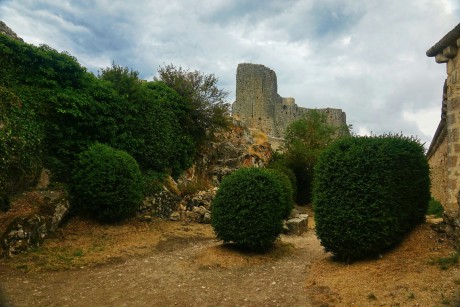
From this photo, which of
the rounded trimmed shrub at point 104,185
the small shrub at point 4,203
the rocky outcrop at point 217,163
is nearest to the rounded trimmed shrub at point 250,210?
the rounded trimmed shrub at point 104,185

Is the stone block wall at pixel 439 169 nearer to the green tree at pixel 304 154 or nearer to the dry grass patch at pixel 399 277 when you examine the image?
the green tree at pixel 304 154

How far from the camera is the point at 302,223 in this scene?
13.6 m

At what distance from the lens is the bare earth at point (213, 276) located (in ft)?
18.2

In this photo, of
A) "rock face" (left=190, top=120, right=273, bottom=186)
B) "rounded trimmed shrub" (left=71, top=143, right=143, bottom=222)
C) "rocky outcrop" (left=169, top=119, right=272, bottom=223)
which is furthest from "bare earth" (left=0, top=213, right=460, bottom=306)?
"rock face" (left=190, top=120, right=273, bottom=186)

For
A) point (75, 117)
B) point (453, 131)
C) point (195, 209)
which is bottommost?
point (195, 209)

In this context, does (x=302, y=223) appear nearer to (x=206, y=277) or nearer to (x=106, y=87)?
(x=206, y=277)

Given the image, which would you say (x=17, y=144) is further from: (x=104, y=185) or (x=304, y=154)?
(x=304, y=154)

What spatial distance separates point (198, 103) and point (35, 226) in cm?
1044

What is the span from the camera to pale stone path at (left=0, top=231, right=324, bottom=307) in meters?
5.95

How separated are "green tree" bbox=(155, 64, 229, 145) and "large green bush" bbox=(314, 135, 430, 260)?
1019cm

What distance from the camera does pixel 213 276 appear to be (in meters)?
7.45

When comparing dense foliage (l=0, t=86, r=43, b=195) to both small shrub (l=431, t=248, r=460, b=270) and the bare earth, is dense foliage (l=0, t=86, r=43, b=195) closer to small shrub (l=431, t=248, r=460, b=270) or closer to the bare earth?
the bare earth

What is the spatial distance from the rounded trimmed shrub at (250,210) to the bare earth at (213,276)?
44cm

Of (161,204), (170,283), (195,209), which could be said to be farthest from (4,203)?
(195,209)
